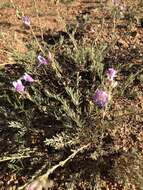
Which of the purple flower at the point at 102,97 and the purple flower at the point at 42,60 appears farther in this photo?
the purple flower at the point at 42,60

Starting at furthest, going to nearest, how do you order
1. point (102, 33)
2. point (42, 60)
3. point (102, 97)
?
point (102, 33)
point (42, 60)
point (102, 97)

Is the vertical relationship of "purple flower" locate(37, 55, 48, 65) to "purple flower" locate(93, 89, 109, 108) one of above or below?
above

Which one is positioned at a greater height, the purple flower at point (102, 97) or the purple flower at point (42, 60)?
the purple flower at point (42, 60)

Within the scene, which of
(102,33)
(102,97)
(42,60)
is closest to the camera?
(102,97)

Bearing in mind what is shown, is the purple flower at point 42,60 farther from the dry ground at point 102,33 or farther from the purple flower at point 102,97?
the purple flower at point 102,97

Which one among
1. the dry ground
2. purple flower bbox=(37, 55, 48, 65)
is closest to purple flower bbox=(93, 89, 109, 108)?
the dry ground

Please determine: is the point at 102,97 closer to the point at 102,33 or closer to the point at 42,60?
the point at 42,60

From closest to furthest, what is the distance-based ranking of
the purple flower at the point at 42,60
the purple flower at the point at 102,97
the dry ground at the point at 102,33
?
the purple flower at the point at 102,97, the dry ground at the point at 102,33, the purple flower at the point at 42,60

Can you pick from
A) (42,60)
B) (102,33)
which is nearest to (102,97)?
(42,60)

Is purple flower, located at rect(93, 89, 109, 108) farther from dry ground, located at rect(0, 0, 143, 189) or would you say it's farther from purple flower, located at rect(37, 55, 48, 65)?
purple flower, located at rect(37, 55, 48, 65)

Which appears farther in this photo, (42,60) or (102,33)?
(102,33)

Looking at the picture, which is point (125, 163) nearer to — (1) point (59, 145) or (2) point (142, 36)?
(1) point (59, 145)

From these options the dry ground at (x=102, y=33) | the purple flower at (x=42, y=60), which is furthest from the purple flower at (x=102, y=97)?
the purple flower at (x=42, y=60)
